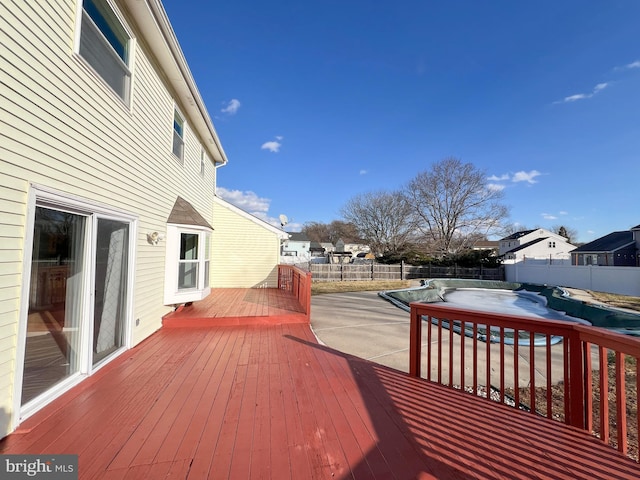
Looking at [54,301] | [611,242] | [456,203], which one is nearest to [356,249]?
[456,203]

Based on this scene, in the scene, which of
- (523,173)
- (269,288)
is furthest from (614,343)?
(523,173)

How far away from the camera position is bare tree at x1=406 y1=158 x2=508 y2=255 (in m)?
24.1

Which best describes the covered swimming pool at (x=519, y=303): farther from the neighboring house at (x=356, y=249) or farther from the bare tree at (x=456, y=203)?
the neighboring house at (x=356, y=249)

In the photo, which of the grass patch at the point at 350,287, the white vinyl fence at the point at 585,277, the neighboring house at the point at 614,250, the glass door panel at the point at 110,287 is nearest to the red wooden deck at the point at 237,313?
the glass door panel at the point at 110,287

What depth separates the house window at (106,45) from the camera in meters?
2.81

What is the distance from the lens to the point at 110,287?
3.24 metres

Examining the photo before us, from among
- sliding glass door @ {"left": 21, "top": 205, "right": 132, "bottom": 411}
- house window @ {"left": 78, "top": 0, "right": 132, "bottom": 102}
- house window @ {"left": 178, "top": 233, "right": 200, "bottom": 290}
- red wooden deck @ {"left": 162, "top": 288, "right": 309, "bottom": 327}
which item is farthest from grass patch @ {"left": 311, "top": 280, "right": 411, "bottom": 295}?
house window @ {"left": 78, "top": 0, "right": 132, "bottom": 102}

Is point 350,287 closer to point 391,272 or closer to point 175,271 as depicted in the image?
point 391,272

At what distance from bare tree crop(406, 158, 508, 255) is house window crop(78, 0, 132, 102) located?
999 inches

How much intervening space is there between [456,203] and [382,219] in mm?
8228

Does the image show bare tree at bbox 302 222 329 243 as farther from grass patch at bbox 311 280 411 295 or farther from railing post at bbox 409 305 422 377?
railing post at bbox 409 305 422 377

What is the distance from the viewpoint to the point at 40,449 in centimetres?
177

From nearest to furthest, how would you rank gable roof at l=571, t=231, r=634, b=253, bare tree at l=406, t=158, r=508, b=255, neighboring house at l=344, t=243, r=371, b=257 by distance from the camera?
gable roof at l=571, t=231, r=634, b=253 → bare tree at l=406, t=158, r=508, b=255 → neighboring house at l=344, t=243, r=371, b=257

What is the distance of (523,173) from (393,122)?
66.7 feet
